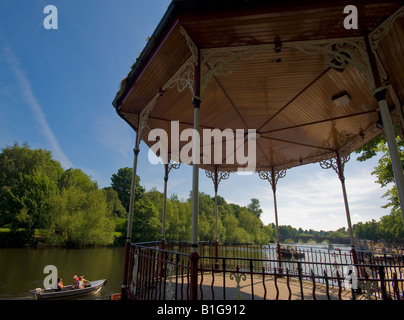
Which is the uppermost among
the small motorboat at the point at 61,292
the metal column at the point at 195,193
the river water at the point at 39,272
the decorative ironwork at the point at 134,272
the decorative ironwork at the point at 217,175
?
the decorative ironwork at the point at 217,175

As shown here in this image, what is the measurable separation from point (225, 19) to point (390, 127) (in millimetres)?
3039

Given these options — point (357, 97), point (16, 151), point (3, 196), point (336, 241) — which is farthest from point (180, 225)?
point (336, 241)

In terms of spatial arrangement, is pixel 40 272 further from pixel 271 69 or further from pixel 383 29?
pixel 383 29

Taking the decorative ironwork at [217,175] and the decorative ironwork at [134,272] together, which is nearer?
the decorative ironwork at [134,272]

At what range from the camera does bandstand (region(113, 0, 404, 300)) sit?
11.3ft

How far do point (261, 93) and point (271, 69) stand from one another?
0.93 metres

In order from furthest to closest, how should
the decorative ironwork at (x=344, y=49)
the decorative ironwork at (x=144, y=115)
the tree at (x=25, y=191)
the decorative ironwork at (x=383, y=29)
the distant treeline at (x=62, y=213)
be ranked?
the distant treeline at (x=62, y=213)
the tree at (x=25, y=191)
the decorative ironwork at (x=144, y=115)
the decorative ironwork at (x=344, y=49)
the decorative ironwork at (x=383, y=29)

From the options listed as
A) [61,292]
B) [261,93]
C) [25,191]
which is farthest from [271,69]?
[25,191]

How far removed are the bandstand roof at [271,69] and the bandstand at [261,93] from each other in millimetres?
21

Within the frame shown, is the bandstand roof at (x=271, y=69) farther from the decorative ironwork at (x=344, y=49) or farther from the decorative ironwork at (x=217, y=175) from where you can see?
the decorative ironwork at (x=217, y=175)

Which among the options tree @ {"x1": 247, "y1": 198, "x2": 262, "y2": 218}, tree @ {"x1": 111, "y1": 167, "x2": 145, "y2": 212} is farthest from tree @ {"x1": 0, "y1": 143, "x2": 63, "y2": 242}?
tree @ {"x1": 247, "y1": 198, "x2": 262, "y2": 218}

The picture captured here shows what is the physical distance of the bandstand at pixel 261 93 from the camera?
11.3ft

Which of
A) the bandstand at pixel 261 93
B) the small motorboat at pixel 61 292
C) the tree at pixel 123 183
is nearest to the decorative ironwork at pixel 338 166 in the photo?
the bandstand at pixel 261 93
